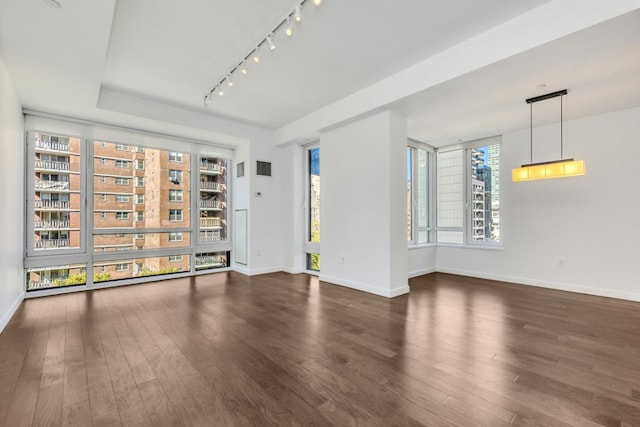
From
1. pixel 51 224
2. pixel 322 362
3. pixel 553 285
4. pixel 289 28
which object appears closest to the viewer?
pixel 322 362

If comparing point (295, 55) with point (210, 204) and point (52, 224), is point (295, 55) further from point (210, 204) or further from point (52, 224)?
point (52, 224)

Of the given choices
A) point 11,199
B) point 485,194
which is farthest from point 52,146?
point 485,194

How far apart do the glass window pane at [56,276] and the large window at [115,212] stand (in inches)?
0.4

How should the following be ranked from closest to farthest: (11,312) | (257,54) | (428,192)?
(257,54) → (11,312) → (428,192)

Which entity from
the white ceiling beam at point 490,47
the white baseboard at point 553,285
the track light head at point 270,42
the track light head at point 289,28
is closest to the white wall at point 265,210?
the white ceiling beam at point 490,47

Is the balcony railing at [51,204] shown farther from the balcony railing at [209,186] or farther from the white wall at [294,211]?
A: the white wall at [294,211]

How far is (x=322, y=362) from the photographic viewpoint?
92.0 inches

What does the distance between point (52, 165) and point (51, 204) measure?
608 millimetres

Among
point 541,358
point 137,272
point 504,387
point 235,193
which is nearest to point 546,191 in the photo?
point 541,358

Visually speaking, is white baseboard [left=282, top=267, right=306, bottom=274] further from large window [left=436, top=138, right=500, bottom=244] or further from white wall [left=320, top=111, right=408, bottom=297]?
large window [left=436, top=138, right=500, bottom=244]

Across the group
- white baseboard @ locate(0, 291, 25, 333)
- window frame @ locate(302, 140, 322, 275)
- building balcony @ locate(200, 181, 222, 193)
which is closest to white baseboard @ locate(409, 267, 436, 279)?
window frame @ locate(302, 140, 322, 275)

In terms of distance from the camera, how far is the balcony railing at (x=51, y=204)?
4.33 meters

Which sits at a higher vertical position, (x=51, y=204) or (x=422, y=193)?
(x=422, y=193)

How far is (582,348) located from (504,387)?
1.25 m
